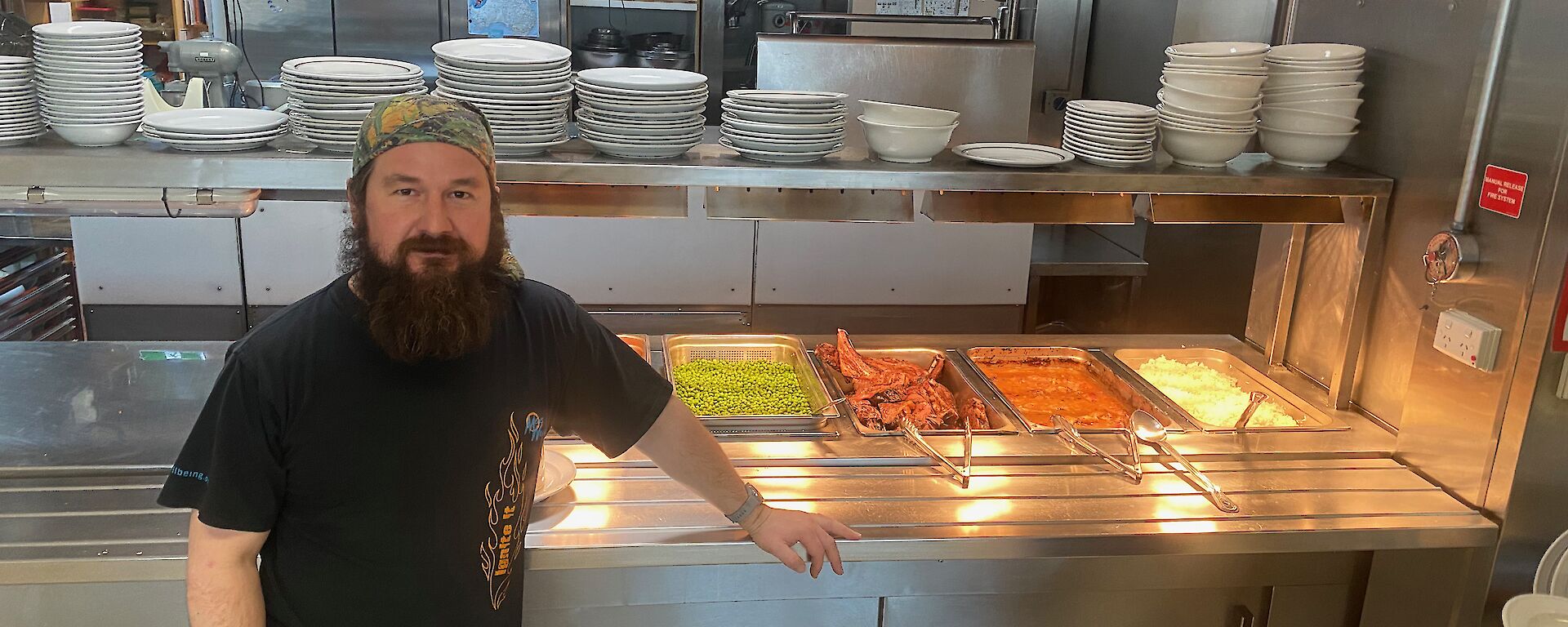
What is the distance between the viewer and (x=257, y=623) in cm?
144

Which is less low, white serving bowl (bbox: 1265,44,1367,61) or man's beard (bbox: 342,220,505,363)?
white serving bowl (bbox: 1265,44,1367,61)

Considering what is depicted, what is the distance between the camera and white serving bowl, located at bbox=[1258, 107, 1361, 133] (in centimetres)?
222

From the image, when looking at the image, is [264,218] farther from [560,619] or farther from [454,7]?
[560,619]

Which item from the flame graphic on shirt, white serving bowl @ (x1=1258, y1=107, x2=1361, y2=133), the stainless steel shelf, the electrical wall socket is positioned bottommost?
the flame graphic on shirt

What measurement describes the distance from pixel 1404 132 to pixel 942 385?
113 cm

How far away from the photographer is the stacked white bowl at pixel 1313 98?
7.29ft

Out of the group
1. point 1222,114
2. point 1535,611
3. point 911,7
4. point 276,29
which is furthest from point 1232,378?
point 276,29

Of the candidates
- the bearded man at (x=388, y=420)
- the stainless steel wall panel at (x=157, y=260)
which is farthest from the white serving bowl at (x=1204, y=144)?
the stainless steel wall panel at (x=157, y=260)

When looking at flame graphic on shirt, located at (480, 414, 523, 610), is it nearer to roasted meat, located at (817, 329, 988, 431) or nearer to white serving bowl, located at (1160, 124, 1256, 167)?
roasted meat, located at (817, 329, 988, 431)

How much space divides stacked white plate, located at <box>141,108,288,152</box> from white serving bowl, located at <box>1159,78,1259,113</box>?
5.65 feet

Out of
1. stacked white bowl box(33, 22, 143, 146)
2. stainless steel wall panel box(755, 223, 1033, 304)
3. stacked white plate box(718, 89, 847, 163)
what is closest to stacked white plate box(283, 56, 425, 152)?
stacked white bowl box(33, 22, 143, 146)

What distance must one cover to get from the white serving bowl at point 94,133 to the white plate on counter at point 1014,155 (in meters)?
1.57

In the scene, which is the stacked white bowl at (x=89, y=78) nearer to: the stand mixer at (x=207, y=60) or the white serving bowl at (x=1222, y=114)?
the stand mixer at (x=207, y=60)

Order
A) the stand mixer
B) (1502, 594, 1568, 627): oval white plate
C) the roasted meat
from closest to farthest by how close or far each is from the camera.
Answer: (1502, 594, 1568, 627): oval white plate
the roasted meat
the stand mixer
